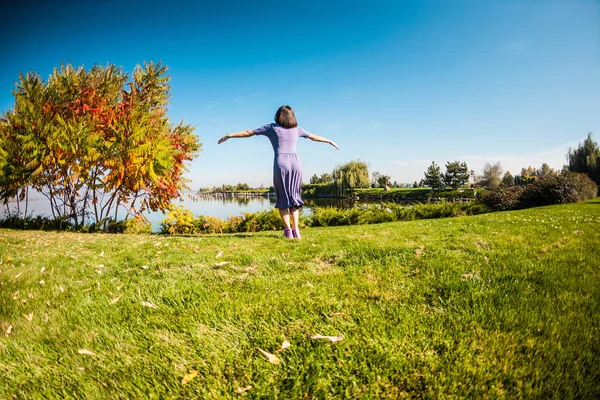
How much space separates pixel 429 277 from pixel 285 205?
3155 mm

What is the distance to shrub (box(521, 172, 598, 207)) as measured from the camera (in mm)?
16688

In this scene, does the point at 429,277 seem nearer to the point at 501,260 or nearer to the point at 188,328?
the point at 501,260

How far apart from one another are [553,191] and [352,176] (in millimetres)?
40883

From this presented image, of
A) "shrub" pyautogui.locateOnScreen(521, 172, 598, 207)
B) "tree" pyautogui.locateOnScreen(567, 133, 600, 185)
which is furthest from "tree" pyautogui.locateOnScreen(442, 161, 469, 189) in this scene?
"shrub" pyautogui.locateOnScreen(521, 172, 598, 207)

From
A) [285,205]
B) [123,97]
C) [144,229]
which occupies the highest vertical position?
[123,97]

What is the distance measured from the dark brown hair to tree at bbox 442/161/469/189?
7527 cm

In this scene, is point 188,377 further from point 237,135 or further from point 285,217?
point 237,135

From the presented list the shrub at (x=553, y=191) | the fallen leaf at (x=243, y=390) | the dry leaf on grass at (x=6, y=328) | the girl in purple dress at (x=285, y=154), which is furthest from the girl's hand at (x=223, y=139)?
the shrub at (x=553, y=191)

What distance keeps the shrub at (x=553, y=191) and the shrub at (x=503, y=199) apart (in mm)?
855

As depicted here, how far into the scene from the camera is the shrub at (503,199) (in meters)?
15.9

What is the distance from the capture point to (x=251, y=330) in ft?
5.79

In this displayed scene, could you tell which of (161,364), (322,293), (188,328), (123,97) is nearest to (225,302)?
(188,328)

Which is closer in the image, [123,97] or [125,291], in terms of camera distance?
Result: [125,291]

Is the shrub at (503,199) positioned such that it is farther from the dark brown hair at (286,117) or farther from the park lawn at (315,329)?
the dark brown hair at (286,117)
